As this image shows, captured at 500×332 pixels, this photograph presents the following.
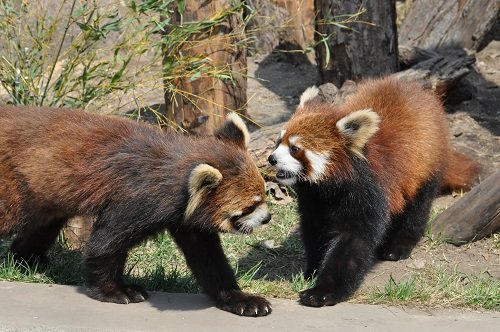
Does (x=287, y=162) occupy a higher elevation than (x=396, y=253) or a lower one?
higher

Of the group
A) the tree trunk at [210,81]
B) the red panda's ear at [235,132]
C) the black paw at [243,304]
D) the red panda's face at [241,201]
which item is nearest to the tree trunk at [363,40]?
the tree trunk at [210,81]

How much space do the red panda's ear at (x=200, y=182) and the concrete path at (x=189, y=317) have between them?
65 cm

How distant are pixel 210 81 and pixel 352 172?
2792 millimetres

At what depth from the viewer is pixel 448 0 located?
10.8 meters

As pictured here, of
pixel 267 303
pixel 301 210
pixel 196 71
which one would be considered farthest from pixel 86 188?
pixel 196 71

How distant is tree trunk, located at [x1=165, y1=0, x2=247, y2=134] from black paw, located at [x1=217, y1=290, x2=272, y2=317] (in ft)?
9.68

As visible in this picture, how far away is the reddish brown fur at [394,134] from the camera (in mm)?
5695

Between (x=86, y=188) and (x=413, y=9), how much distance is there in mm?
7327

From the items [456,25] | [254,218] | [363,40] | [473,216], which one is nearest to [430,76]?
[363,40]

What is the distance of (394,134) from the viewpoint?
6.24 m

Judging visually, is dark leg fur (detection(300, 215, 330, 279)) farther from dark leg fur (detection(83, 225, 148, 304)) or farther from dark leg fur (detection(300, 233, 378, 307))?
dark leg fur (detection(83, 225, 148, 304))

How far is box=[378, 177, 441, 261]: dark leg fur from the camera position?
665 centimetres

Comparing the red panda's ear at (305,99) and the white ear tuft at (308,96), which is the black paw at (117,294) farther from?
the white ear tuft at (308,96)

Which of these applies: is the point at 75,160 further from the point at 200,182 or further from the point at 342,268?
the point at 342,268
